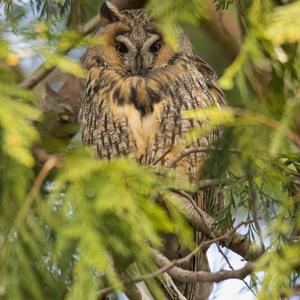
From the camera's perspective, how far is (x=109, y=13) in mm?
3543

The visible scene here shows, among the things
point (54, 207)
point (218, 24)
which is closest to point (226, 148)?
point (54, 207)

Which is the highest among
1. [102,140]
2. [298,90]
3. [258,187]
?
[298,90]

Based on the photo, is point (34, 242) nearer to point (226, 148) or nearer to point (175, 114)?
point (226, 148)

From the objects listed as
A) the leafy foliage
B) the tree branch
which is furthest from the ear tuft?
the leafy foliage

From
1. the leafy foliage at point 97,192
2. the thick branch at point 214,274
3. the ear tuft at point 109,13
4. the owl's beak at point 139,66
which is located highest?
the leafy foliage at point 97,192

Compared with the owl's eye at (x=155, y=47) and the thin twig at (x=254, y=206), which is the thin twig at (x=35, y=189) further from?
the owl's eye at (x=155, y=47)

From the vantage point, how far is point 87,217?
189 cm

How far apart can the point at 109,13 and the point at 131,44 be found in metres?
0.17

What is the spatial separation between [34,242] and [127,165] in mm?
265

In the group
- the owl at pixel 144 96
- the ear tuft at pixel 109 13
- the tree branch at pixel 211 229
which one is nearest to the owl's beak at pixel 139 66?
the owl at pixel 144 96

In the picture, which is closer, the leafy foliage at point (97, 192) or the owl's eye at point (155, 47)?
the leafy foliage at point (97, 192)

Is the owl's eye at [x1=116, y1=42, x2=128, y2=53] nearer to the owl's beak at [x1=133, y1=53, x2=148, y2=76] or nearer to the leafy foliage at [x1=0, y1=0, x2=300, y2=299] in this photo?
the owl's beak at [x1=133, y1=53, x2=148, y2=76]

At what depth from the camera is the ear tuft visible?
11.5 ft

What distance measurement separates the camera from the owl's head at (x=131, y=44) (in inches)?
137
